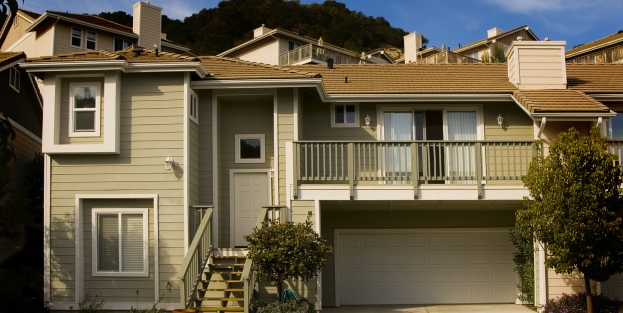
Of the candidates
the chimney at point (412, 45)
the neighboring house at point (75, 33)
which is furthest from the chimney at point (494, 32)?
the neighboring house at point (75, 33)

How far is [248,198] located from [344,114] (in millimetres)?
3267

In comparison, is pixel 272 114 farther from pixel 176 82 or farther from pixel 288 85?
pixel 176 82

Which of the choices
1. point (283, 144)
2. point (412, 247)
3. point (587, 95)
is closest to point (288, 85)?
point (283, 144)

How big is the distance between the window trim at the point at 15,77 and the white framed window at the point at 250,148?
7.89m

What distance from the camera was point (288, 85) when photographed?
664 inches

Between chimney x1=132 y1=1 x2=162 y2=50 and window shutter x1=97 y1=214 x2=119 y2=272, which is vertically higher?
chimney x1=132 y1=1 x2=162 y2=50

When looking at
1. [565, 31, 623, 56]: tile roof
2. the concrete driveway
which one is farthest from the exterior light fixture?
[565, 31, 623, 56]: tile roof

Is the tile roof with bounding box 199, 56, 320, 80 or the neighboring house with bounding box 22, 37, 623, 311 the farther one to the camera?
the tile roof with bounding box 199, 56, 320, 80

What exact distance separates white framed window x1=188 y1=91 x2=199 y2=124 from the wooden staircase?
3075 mm

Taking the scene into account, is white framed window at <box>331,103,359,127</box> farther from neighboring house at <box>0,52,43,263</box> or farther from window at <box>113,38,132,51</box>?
window at <box>113,38,132,51</box>

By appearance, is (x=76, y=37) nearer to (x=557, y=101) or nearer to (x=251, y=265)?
(x=251, y=265)

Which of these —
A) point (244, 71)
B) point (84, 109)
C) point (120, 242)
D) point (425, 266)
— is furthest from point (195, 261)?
point (425, 266)

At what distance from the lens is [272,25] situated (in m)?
68.4

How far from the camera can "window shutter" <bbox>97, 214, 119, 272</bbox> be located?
1617 centimetres
